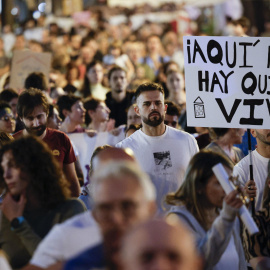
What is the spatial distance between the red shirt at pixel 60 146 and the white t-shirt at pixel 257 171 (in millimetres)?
1609

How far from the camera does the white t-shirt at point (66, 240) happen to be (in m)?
4.27

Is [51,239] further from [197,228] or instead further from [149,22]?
[149,22]

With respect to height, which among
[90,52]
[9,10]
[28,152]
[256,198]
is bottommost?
[256,198]

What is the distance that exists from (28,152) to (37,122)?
8.79 ft

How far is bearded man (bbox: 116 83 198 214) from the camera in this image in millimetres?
7363

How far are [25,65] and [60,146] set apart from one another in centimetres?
574

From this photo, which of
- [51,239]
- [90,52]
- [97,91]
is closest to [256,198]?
[51,239]

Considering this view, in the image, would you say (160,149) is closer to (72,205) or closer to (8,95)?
(72,205)

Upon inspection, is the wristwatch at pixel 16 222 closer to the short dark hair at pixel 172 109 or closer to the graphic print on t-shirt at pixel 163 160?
the graphic print on t-shirt at pixel 163 160

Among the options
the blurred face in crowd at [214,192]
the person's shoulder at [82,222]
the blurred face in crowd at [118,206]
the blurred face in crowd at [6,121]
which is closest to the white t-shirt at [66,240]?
the person's shoulder at [82,222]

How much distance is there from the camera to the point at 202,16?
1085 inches

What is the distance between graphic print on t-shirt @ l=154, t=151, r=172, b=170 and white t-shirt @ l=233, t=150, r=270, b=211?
24.0 inches

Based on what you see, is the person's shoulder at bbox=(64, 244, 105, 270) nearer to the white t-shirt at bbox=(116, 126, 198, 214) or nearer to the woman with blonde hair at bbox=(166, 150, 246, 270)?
the woman with blonde hair at bbox=(166, 150, 246, 270)

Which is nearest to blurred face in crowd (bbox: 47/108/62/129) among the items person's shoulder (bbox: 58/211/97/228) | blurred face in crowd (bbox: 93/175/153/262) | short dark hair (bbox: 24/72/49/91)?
short dark hair (bbox: 24/72/49/91)
